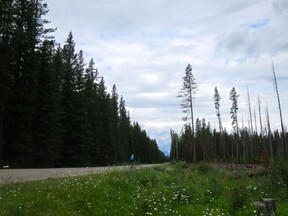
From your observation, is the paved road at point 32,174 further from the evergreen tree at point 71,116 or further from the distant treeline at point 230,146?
the distant treeline at point 230,146

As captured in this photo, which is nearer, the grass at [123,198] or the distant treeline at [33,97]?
the grass at [123,198]

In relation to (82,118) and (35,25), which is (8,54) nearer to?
(35,25)

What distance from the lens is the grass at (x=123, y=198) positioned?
371 inches

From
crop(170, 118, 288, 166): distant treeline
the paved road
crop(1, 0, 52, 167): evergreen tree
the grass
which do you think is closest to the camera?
the grass

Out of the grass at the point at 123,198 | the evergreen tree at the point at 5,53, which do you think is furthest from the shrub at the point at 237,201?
the evergreen tree at the point at 5,53

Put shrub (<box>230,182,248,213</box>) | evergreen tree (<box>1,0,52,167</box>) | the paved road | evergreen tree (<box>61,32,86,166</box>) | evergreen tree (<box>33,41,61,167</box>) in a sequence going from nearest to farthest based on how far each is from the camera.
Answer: shrub (<box>230,182,248,213</box>) → the paved road → evergreen tree (<box>1,0,52,167</box>) → evergreen tree (<box>33,41,61,167</box>) → evergreen tree (<box>61,32,86,166</box>)

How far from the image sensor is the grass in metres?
9.43

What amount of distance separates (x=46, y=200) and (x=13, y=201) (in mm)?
940

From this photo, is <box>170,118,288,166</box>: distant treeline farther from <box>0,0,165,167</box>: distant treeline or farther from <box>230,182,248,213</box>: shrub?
<box>230,182,248,213</box>: shrub

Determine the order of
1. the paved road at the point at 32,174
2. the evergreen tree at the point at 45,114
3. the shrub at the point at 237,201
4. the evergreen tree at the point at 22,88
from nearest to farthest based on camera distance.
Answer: the shrub at the point at 237,201
the paved road at the point at 32,174
the evergreen tree at the point at 22,88
the evergreen tree at the point at 45,114

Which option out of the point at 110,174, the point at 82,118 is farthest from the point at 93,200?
the point at 82,118

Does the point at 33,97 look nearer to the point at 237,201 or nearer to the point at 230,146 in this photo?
the point at 237,201

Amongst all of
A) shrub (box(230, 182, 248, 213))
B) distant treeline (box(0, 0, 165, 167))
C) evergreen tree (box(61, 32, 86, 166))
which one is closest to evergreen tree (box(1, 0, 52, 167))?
distant treeline (box(0, 0, 165, 167))

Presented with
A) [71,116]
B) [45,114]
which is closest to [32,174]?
[45,114]
